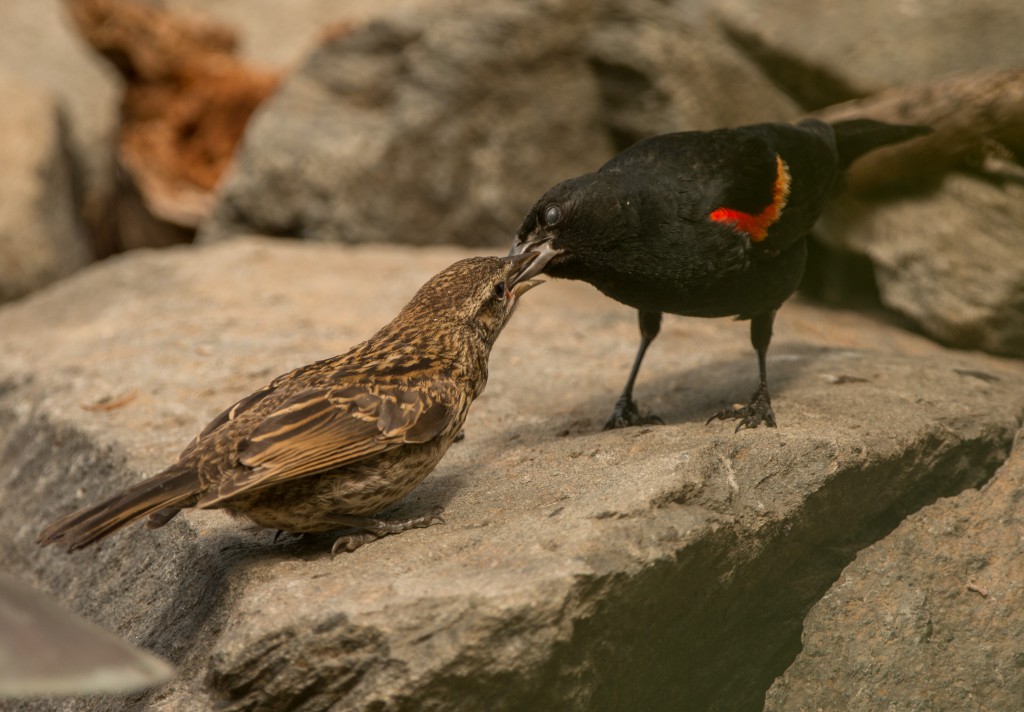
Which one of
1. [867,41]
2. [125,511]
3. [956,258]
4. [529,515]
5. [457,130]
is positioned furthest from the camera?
[457,130]

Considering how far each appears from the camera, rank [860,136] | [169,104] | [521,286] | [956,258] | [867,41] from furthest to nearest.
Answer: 1. [169,104]
2. [867,41]
3. [956,258]
4. [860,136]
5. [521,286]

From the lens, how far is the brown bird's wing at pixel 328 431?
329 cm

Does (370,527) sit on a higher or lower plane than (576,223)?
lower

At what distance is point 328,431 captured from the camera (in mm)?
3436

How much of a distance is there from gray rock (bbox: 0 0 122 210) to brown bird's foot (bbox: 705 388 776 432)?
7.30 m

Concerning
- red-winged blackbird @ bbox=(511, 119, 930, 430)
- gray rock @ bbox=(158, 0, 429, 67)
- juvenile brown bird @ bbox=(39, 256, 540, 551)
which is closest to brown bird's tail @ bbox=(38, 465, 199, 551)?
juvenile brown bird @ bbox=(39, 256, 540, 551)

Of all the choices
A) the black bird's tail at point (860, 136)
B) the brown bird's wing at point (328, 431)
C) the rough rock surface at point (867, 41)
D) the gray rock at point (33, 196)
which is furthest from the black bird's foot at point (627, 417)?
the gray rock at point (33, 196)

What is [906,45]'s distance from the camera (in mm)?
7289

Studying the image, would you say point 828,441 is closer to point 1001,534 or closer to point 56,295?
point 1001,534

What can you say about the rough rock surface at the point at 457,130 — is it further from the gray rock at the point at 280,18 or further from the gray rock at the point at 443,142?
the gray rock at the point at 280,18

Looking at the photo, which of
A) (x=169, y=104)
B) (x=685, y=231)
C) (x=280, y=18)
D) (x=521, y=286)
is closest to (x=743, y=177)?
(x=685, y=231)

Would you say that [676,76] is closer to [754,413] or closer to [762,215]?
[762,215]

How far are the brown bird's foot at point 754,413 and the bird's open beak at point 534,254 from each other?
2.88 feet

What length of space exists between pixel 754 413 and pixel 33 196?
6.45 metres
